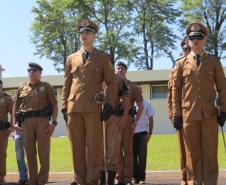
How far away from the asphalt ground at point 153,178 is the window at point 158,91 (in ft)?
95.5

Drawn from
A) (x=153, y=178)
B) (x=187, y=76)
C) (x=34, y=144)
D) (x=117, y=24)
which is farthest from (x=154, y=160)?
(x=117, y=24)

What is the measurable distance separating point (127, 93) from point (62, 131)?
3294 cm

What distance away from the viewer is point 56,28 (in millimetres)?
60969

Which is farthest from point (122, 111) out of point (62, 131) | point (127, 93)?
point (62, 131)

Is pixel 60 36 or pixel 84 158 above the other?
pixel 60 36

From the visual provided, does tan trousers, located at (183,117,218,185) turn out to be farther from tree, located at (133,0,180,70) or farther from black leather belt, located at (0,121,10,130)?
tree, located at (133,0,180,70)

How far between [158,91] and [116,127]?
107 ft

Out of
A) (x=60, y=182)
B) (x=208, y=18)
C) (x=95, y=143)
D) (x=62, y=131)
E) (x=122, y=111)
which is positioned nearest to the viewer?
(x=95, y=143)

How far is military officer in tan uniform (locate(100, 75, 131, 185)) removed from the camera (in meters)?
9.56

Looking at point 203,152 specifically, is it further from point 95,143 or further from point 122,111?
point 122,111

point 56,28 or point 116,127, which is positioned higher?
point 56,28

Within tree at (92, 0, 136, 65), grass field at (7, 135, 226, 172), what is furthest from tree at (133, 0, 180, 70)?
grass field at (7, 135, 226, 172)

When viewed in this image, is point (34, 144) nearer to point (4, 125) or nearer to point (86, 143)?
point (4, 125)

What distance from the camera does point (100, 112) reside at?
8141 millimetres
